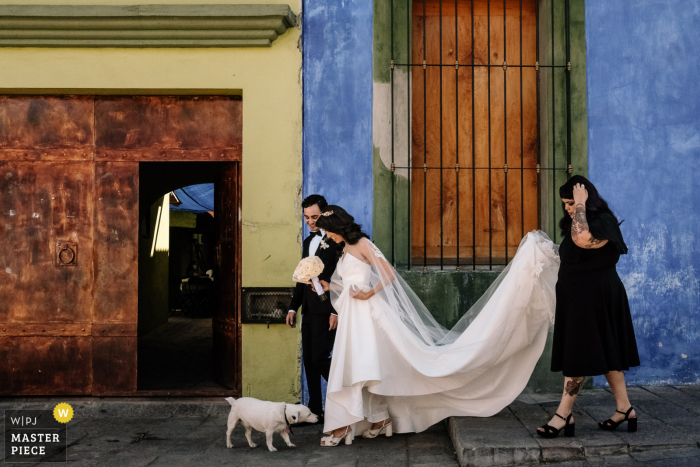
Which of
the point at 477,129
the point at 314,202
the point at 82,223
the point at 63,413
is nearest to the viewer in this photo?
the point at 314,202

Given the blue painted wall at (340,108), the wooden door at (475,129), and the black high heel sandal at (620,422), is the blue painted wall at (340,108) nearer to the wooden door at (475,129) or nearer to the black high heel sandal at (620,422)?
the wooden door at (475,129)

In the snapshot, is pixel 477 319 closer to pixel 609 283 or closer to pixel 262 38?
pixel 609 283

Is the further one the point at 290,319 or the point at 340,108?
the point at 340,108

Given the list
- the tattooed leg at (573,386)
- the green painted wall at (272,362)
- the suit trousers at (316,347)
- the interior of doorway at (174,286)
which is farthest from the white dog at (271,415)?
the tattooed leg at (573,386)

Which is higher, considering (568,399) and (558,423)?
(568,399)

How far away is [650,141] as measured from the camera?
5961 millimetres

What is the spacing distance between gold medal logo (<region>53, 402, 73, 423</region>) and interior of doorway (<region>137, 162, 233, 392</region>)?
0.67m

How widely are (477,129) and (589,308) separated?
2.78m

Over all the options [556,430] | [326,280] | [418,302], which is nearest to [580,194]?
[418,302]

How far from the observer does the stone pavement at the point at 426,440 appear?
3986mm

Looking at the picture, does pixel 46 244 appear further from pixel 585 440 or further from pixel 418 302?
pixel 585 440

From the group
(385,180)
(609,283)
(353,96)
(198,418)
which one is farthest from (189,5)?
(609,283)

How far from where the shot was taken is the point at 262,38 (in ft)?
18.9

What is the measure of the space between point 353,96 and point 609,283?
3.01m
